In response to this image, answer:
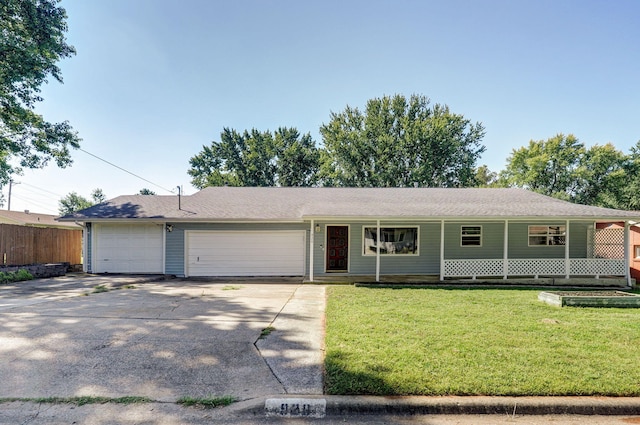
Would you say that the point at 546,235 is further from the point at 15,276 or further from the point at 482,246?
the point at 15,276

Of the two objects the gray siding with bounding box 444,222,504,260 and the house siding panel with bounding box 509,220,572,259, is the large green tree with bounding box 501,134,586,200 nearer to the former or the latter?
the house siding panel with bounding box 509,220,572,259

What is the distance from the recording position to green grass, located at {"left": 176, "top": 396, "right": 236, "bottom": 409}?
3.14m

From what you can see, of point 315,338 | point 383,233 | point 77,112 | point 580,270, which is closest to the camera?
point 315,338

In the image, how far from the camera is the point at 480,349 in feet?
14.5

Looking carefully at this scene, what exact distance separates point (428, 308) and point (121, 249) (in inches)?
470

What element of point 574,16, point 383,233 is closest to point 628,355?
point 383,233

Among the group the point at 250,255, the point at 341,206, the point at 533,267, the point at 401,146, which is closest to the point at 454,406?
the point at 341,206

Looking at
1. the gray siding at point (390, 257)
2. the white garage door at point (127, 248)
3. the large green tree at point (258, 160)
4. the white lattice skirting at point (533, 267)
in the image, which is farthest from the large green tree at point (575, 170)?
the white garage door at point (127, 248)

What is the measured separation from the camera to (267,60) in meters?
15.0

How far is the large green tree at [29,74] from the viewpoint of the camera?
13430 mm

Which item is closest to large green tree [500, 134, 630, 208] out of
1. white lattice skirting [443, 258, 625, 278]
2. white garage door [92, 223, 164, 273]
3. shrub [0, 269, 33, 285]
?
white lattice skirting [443, 258, 625, 278]

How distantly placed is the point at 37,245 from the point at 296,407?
50.3 ft

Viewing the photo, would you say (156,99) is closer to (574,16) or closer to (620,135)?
(574,16)

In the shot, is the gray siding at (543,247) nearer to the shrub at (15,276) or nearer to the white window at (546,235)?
the white window at (546,235)
